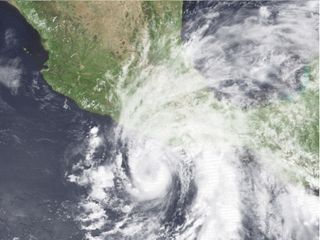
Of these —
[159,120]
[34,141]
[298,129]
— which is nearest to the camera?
[298,129]

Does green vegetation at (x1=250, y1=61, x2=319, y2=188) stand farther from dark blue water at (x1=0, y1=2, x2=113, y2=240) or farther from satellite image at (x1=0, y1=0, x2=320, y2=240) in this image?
dark blue water at (x1=0, y1=2, x2=113, y2=240)

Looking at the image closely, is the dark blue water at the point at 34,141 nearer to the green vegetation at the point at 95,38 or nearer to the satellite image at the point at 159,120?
the satellite image at the point at 159,120

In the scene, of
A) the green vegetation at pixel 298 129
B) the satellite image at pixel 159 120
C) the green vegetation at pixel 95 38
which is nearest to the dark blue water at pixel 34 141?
the satellite image at pixel 159 120

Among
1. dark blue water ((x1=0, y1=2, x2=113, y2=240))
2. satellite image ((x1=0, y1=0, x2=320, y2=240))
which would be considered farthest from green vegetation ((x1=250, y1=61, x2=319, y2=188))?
dark blue water ((x1=0, y1=2, x2=113, y2=240))

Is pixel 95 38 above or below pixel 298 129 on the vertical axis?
above

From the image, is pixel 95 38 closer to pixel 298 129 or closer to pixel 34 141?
pixel 34 141

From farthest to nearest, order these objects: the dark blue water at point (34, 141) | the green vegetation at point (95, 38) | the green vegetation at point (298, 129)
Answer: the dark blue water at point (34, 141) → the green vegetation at point (95, 38) → the green vegetation at point (298, 129)

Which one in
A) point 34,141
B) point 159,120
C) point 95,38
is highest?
point 95,38

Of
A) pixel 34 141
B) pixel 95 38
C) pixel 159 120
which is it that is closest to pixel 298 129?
pixel 159 120
